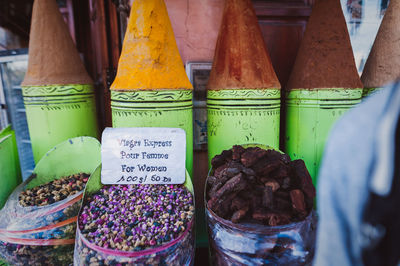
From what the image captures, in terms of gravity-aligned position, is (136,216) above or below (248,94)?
below

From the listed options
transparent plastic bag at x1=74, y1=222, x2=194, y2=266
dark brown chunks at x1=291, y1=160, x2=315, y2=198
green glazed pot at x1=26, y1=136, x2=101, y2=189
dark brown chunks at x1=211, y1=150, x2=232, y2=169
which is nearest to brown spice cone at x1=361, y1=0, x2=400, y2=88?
dark brown chunks at x1=291, y1=160, x2=315, y2=198

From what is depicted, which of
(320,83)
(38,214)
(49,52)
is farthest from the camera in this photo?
(49,52)

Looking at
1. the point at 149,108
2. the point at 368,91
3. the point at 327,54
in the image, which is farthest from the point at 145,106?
the point at 368,91

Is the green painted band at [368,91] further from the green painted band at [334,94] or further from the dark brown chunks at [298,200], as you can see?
the dark brown chunks at [298,200]

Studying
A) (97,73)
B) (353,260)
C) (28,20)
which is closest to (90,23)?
(97,73)

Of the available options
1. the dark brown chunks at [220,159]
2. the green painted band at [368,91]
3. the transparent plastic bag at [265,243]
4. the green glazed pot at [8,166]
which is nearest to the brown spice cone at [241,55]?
the dark brown chunks at [220,159]

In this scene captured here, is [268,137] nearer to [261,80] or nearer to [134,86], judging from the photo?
[261,80]

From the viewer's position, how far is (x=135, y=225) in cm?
94

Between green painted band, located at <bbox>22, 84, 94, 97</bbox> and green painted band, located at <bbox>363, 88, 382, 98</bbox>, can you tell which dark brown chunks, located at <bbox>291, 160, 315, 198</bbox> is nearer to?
green painted band, located at <bbox>363, 88, 382, 98</bbox>

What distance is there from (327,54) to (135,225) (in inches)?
52.2

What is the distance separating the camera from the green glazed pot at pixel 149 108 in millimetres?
1243

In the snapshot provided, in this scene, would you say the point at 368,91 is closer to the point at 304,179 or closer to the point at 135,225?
the point at 304,179

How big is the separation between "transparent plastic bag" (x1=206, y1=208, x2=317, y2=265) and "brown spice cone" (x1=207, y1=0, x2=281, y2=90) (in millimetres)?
743

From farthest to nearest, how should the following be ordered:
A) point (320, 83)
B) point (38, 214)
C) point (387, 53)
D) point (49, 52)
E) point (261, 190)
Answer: point (49, 52) → point (387, 53) → point (320, 83) → point (38, 214) → point (261, 190)
